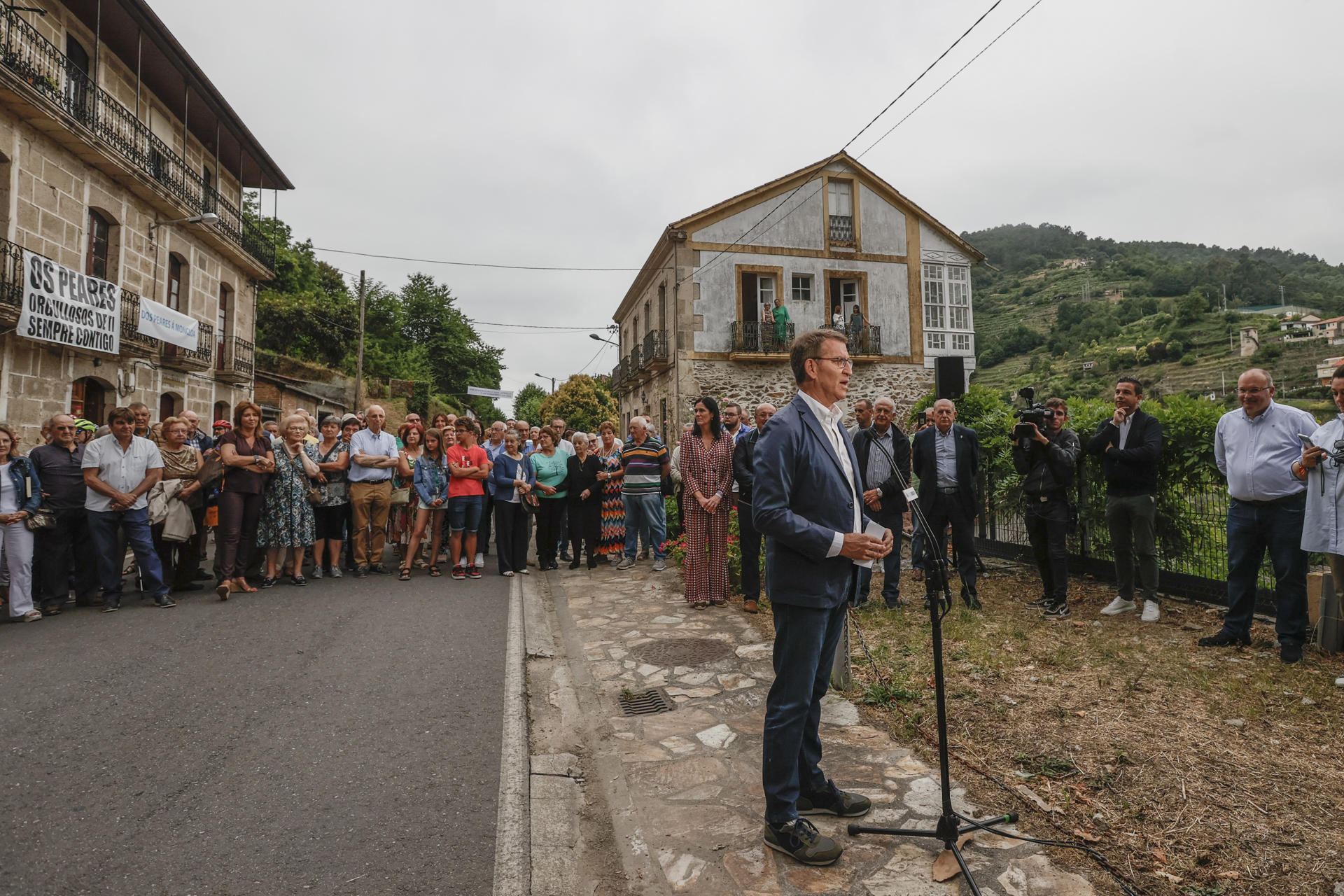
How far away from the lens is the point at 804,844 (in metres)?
2.74

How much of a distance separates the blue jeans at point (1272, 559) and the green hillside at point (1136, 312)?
40.1 meters

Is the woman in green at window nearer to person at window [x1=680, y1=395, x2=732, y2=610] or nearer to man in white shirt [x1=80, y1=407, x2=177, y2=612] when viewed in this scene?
person at window [x1=680, y1=395, x2=732, y2=610]

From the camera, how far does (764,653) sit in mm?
5555

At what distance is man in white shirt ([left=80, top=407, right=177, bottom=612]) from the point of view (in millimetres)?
7059

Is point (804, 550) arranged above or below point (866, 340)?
below

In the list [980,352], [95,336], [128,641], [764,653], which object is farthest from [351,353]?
[980,352]

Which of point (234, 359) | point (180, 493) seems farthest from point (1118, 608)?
point (234, 359)

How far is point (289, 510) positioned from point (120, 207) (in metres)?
12.3

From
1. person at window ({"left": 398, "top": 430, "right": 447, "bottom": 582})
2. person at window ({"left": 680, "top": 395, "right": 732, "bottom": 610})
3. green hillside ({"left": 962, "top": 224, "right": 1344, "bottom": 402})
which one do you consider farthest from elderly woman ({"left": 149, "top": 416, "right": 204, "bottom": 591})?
green hillside ({"left": 962, "top": 224, "right": 1344, "bottom": 402})

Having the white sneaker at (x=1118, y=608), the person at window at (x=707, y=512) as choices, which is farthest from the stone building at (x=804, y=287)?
the white sneaker at (x=1118, y=608)

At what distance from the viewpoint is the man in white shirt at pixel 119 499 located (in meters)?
7.06

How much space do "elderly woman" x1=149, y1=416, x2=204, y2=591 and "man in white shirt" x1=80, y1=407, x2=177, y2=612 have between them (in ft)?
1.02

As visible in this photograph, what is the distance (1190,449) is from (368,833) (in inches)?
279

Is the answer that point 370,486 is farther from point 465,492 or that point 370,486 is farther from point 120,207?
point 120,207
